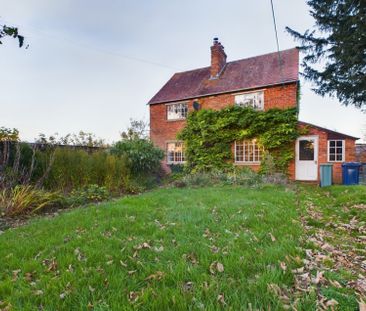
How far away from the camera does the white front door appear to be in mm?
11617

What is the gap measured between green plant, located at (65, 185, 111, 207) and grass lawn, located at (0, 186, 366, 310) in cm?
201

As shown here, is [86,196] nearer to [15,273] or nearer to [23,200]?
[23,200]

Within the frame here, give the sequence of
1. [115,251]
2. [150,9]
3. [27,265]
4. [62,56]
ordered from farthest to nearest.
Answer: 1. [62,56]
2. [150,9]
3. [115,251]
4. [27,265]

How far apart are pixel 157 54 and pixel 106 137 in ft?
34.0

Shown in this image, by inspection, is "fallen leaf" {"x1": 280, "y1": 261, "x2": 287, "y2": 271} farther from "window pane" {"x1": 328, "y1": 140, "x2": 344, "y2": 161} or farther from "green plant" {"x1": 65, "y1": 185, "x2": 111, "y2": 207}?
"window pane" {"x1": 328, "y1": 140, "x2": 344, "y2": 161}

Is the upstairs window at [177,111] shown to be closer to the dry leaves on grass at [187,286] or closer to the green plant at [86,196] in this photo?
the green plant at [86,196]

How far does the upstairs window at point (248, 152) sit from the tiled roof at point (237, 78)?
3.30 meters

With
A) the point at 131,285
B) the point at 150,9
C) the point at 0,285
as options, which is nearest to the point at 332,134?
the point at 150,9

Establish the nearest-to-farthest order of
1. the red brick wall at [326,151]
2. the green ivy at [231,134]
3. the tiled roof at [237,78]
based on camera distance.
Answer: the red brick wall at [326,151]
the green ivy at [231,134]
the tiled roof at [237,78]

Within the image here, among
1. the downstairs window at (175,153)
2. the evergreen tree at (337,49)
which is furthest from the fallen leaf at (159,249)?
the downstairs window at (175,153)

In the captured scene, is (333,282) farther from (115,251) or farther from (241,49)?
(241,49)

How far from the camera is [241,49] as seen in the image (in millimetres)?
16234

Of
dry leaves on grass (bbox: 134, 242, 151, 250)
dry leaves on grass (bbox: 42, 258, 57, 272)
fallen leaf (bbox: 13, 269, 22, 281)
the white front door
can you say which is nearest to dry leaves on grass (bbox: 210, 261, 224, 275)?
dry leaves on grass (bbox: 134, 242, 151, 250)

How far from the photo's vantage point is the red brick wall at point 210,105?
12.2 meters
